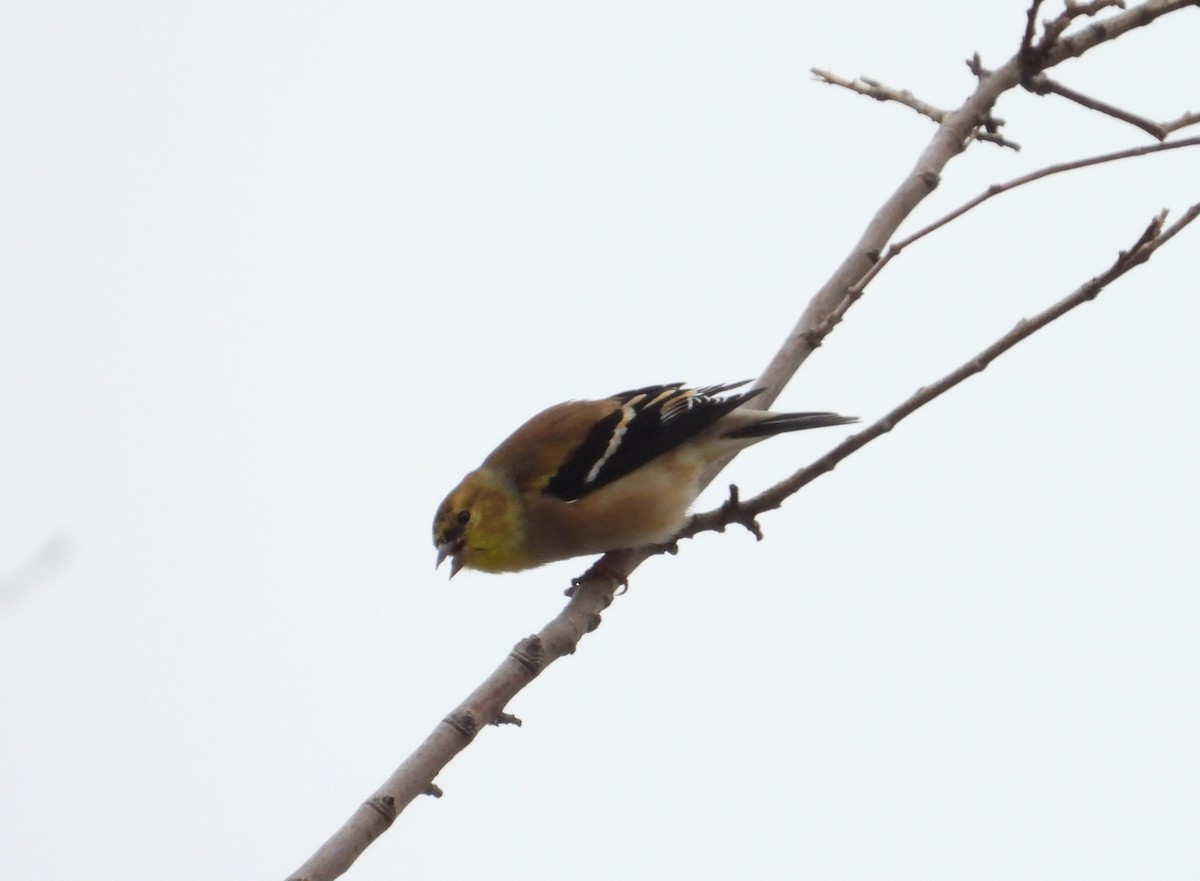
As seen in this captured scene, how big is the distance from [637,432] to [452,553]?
3.14ft

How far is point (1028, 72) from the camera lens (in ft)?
14.1

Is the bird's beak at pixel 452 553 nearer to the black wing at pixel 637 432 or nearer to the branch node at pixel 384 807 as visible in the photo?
the black wing at pixel 637 432

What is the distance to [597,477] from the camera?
569 cm

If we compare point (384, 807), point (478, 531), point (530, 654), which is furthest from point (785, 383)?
point (384, 807)

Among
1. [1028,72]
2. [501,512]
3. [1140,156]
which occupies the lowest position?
[501,512]

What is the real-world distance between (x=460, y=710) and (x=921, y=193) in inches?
103

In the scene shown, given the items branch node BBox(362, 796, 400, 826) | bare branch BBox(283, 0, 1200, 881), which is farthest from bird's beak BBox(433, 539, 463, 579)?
branch node BBox(362, 796, 400, 826)

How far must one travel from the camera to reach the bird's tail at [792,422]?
211 inches

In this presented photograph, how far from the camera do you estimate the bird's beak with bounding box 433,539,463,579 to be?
5668 millimetres

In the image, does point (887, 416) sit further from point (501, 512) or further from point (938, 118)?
point (501, 512)

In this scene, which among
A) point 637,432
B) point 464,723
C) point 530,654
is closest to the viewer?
point 464,723

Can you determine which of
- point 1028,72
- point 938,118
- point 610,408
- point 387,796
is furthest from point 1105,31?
point 387,796

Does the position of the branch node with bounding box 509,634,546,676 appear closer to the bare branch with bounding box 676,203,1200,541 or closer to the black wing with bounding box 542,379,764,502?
the bare branch with bounding box 676,203,1200,541

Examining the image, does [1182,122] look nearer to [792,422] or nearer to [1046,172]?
[1046,172]
